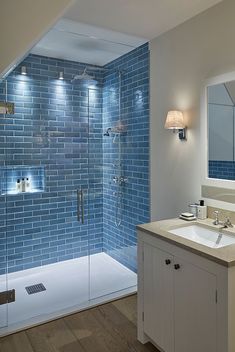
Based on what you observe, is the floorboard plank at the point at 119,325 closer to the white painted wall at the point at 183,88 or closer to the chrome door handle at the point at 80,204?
the white painted wall at the point at 183,88

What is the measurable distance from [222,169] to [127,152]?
1.43 meters

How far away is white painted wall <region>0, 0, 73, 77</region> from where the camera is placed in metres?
1.51

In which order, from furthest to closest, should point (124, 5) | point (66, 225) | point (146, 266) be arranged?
point (66, 225) → point (124, 5) → point (146, 266)

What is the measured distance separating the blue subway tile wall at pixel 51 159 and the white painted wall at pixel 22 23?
0.91m

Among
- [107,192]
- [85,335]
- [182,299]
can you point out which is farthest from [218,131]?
[85,335]

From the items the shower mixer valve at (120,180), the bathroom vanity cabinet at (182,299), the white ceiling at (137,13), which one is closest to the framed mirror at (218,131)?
the white ceiling at (137,13)

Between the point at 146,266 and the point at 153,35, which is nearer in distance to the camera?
the point at 146,266

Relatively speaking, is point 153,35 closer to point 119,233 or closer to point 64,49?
point 64,49

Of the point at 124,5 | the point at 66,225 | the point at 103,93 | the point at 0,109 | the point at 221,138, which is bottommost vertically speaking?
the point at 66,225

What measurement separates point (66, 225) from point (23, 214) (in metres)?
0.56

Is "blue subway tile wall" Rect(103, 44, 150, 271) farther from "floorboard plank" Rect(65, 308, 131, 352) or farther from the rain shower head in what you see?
"floorboard plank" Rect(65, 308, 131, 352)

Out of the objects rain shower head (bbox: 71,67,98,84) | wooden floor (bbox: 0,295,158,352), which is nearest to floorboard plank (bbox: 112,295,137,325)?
wooden floor (bbox: 0,295,158,352)

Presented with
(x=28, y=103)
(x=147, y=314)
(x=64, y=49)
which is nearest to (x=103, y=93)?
(x=64, y=49)

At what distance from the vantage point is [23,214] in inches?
133
